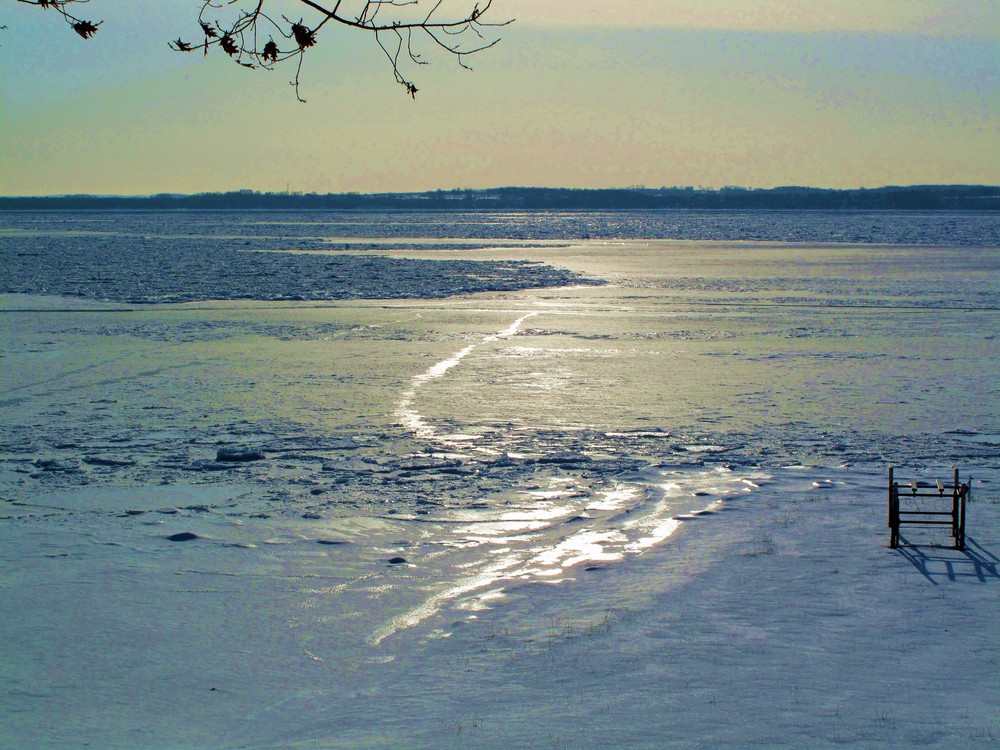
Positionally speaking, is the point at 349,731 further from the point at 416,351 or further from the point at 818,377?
the point at 416,351

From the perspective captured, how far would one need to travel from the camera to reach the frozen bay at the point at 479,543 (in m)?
5.36

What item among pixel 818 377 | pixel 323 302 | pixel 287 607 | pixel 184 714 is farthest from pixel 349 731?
pixel 323 302

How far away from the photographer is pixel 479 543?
793 centimetres

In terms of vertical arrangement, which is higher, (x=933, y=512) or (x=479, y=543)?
(x=933, y=512)

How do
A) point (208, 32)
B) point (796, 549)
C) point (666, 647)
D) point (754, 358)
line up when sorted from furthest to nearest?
point (754, 358) → point (796, 549) → point (666, 647) → point (208, 32)

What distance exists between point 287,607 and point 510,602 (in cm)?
141

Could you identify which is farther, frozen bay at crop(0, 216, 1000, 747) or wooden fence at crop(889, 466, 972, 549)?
wooden fence at crop(889, 466, 972, 549)

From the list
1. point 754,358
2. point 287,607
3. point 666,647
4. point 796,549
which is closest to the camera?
point 666,647

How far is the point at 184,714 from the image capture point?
17.3 ft

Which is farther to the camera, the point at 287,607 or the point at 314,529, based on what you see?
the point at 314,529

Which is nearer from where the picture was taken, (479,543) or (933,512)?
(933,512)

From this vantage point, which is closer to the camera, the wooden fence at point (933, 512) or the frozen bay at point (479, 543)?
the frozen bay at point (479, 543)

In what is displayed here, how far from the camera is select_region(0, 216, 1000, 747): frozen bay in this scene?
536 centimetres

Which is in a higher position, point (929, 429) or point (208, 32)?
point (208, 32)
